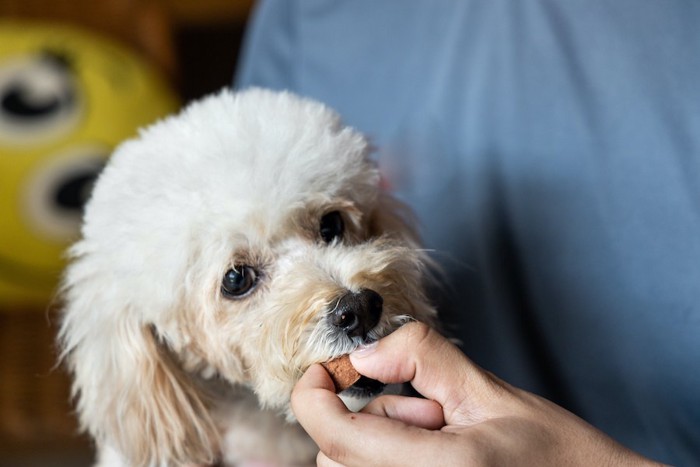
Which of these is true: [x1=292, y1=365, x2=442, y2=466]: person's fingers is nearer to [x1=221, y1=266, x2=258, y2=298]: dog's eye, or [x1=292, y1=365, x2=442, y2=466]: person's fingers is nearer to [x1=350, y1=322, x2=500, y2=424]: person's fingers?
[x1=350, y1=322, x2=500, y2=424]: person's fingers

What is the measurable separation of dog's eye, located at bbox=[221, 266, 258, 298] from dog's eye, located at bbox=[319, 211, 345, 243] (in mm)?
97

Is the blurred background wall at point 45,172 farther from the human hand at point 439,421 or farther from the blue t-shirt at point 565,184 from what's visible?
the human hand at point 439,421

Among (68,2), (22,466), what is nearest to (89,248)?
(22,466)

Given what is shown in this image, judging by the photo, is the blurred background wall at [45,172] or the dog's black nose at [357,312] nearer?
the dog's black nose at [357,312]

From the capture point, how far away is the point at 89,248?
93 cm

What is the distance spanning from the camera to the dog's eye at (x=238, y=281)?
876mm

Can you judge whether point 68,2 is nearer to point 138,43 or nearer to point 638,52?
point 138,43

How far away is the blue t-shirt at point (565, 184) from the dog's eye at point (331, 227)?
16cm

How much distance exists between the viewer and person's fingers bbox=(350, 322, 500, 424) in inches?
25.1

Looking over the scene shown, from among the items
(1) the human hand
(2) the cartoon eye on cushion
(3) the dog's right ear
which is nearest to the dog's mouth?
(1) the human hand

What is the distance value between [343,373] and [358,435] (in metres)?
0.13

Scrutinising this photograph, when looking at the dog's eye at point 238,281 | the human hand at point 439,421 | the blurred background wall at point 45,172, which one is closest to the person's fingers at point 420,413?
the human hand at point 439,421

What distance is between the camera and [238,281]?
34.7 inches

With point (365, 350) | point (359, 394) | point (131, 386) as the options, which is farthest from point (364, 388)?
point (131, 386)
